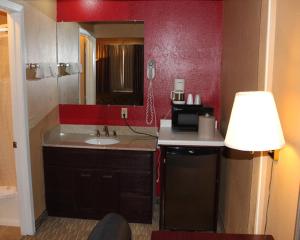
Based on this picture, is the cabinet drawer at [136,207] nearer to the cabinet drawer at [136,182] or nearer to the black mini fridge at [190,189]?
the cabinet drawer at [136,182]

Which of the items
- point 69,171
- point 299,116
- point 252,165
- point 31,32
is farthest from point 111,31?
point 299,116

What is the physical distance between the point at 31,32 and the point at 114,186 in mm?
1657

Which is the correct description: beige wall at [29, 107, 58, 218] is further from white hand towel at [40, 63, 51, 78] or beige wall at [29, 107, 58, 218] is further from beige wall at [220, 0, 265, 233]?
beige wall at [220, 0, 265, 233]

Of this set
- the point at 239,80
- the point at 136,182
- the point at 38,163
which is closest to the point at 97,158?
the point at 136,182

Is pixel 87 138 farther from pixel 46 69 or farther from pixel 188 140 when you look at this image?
pixel 188 140

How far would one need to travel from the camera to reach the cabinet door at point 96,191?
9.84 ft

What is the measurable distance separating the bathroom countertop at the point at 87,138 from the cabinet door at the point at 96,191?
0.26 m

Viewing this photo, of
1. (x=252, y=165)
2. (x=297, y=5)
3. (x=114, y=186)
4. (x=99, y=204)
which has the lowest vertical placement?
(x=99, y=204)

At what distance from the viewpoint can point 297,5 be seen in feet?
4.40

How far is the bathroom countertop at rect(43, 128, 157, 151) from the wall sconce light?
5.56 ft

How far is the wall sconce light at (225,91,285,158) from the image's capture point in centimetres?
126

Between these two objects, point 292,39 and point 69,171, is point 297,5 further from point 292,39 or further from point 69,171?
point 69,171

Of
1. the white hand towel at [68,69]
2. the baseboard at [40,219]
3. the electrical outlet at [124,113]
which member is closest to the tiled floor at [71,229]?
the baseboard at [40,219]

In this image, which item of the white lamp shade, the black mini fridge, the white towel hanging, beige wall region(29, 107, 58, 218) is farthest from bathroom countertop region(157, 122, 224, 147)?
the white lamp shade
